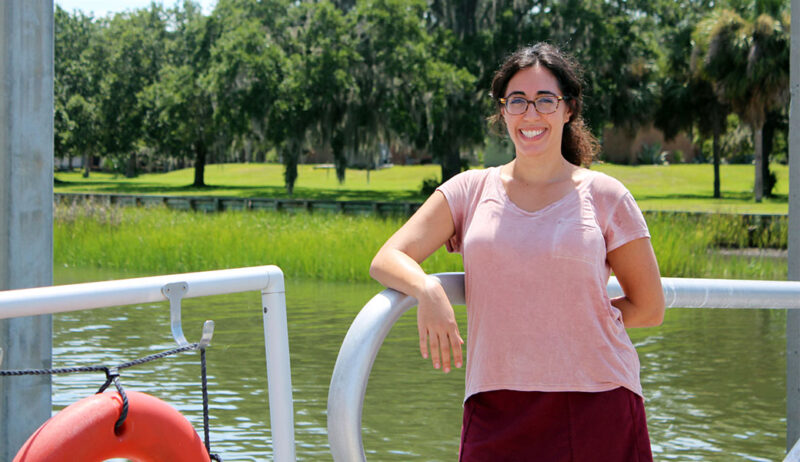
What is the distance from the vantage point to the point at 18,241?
3.22 meters

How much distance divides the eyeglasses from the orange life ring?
104 centimetres

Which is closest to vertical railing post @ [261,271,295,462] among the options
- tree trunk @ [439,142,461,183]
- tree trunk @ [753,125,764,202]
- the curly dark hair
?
the curly dark hair

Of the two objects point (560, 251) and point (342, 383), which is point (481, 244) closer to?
point (560, 251)

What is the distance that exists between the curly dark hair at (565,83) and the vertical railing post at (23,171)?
139 cm

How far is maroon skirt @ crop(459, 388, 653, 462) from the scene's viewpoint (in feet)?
8.05

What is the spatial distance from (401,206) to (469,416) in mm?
25717

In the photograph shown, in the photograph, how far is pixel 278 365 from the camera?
2.60m

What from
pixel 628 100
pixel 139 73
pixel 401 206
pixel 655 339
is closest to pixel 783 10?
pixel 628 100

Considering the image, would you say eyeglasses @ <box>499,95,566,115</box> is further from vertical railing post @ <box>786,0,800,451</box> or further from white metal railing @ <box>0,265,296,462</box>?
vertical railing post @ <box>786,0,800,451</box>

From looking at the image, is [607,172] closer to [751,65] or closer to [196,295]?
[751,65]

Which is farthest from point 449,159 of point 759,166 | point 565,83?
point 565,83

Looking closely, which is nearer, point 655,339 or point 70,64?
point 655,339

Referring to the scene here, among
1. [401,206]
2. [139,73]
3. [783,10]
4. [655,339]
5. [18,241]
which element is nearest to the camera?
[18,241]

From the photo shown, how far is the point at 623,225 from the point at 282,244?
50.9 feet
